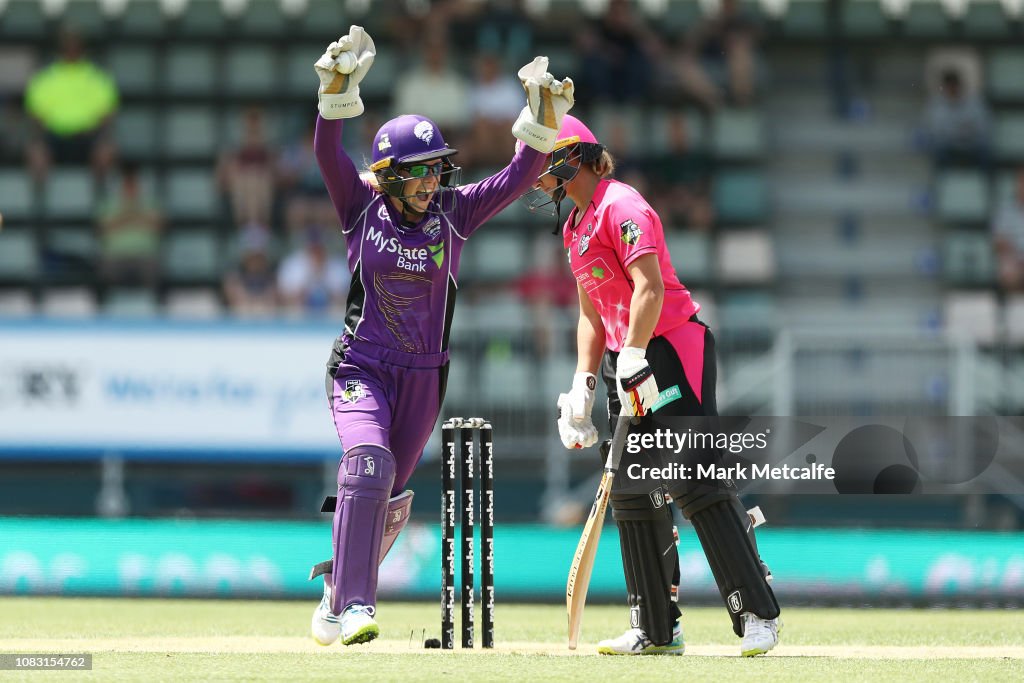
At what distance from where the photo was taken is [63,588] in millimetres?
9523

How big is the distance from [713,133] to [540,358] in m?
3.61

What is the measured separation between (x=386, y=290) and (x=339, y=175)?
1.44ft

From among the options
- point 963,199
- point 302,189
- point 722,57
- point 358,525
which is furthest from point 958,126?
point 358,525

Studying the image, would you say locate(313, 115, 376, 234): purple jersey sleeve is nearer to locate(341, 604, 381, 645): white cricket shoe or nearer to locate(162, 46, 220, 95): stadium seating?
locate(341, 604, 381, 645): white cricket shoe

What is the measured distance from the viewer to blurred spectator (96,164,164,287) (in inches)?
503

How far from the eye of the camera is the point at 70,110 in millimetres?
13875

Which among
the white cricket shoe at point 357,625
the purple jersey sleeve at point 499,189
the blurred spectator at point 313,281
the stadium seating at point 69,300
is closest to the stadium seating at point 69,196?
the stadium seating at point 69,300

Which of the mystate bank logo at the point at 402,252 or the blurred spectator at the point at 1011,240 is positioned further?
the blurred spectator at the point at 1011,240

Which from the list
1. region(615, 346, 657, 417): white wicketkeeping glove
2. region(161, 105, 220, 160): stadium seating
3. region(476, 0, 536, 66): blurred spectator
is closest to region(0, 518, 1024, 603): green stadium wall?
region(615, 346, 657, 417): white wicketkeeping glove

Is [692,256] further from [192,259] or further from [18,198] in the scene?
[18,198]

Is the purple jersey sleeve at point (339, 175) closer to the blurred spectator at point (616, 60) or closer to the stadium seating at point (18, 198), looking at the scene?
the blurred spectator at point (616, 60)

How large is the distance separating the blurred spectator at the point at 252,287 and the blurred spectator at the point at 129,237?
79 cm

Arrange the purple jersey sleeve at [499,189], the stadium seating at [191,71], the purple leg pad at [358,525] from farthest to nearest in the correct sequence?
1. the stadium seating at [191,71]
2. the purple jersey sleeve at [499,189]
3. the purple leg pad at [358,525]

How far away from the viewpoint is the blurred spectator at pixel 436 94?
13.2 m
